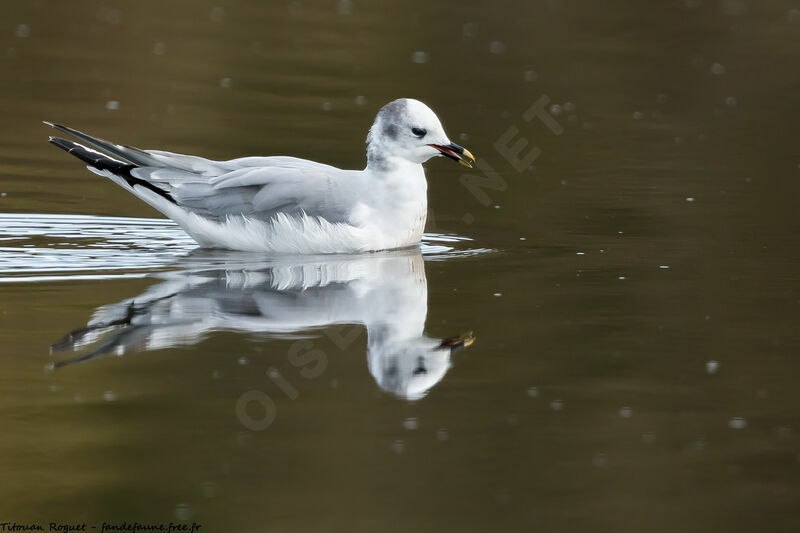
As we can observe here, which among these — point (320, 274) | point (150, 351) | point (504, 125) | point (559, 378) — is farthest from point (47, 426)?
point (504, 125)

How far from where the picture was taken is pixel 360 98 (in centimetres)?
1625

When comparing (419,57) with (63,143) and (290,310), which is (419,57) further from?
(290,310)

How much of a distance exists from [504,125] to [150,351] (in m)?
8.51

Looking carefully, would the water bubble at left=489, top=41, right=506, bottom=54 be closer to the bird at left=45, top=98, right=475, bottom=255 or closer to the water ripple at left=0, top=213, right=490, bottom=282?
the water ripple at left=0, top=213, right=490, bottom=282

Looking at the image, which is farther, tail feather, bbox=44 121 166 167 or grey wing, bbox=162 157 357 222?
tail feather, bbox=44 121 166 167

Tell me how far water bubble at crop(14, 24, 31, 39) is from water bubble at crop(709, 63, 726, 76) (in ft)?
29.7

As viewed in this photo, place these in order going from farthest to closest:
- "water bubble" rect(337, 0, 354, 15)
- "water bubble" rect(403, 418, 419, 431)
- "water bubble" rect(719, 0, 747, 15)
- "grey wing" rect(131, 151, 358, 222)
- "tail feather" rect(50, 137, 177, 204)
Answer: "water bubble" rect(719, 0, 747, 15), "water bubble" rect(337, 0, 354, 15), "tail feather" rect(50, 137, 177, 204), "grey wing" rect(131, 151, 358, 222), "water bubble" rect(403, 418, 419, 431)

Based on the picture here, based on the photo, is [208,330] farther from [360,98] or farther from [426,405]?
[360,98]

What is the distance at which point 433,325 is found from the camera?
8164 mm

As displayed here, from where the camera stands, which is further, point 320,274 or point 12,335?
point 320,274

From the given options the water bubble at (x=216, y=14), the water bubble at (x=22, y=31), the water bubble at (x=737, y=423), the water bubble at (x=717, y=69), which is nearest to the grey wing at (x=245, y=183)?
the water bubble at (x=737, y=423)

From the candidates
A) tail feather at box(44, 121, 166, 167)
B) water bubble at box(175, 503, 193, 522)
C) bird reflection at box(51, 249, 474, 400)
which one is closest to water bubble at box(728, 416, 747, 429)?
bird reflection at box(51, 249, 474, 400)

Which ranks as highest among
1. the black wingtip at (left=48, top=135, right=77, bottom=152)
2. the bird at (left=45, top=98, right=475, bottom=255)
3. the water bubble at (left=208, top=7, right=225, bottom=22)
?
the water bubble at (left=208, top=7, right=225, bottom=22)

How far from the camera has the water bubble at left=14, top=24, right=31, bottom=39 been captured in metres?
19.7
